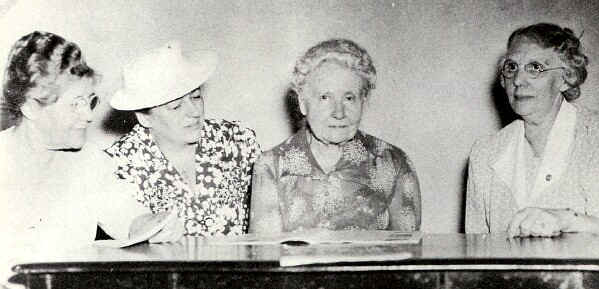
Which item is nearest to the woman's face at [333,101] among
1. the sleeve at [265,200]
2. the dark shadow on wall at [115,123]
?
the sleeve at [265,200]

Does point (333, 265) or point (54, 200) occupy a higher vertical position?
point (54, 200)

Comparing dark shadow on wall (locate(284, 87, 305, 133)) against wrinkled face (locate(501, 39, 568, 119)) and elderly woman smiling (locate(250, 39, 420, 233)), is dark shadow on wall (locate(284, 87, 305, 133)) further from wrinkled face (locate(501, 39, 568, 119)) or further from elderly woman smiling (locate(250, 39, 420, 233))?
wrinkled face (locate(501, 39, 568, 119))

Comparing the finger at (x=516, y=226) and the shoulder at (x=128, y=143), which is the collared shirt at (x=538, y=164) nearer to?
the finger at (x=516, y=226)

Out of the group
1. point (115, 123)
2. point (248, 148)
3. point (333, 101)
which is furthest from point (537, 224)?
point (115, 123)

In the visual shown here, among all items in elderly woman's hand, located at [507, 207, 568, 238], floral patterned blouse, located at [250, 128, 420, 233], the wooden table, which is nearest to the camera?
the wooden table

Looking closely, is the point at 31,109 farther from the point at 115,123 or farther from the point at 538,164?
the point at 538,164

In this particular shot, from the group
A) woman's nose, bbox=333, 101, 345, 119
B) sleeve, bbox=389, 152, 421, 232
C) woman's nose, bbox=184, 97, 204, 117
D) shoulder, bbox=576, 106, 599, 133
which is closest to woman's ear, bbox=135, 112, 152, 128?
woman's nose, bbox=184, 97, 204, 117

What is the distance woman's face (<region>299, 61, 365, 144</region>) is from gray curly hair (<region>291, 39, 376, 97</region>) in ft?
0.06

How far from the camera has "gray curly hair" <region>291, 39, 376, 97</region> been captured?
2.20 metres

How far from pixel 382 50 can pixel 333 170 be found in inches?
47.7

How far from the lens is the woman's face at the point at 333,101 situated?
215cm

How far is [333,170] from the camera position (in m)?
2.24

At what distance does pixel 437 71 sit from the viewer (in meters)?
3.28

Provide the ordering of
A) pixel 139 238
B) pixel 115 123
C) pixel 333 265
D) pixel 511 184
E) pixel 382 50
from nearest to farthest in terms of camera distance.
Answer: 1. pixel 333 265
2. pixel 139 238
3. pixel 511 184
4. pixel 115 123
5. pixel 382 50
